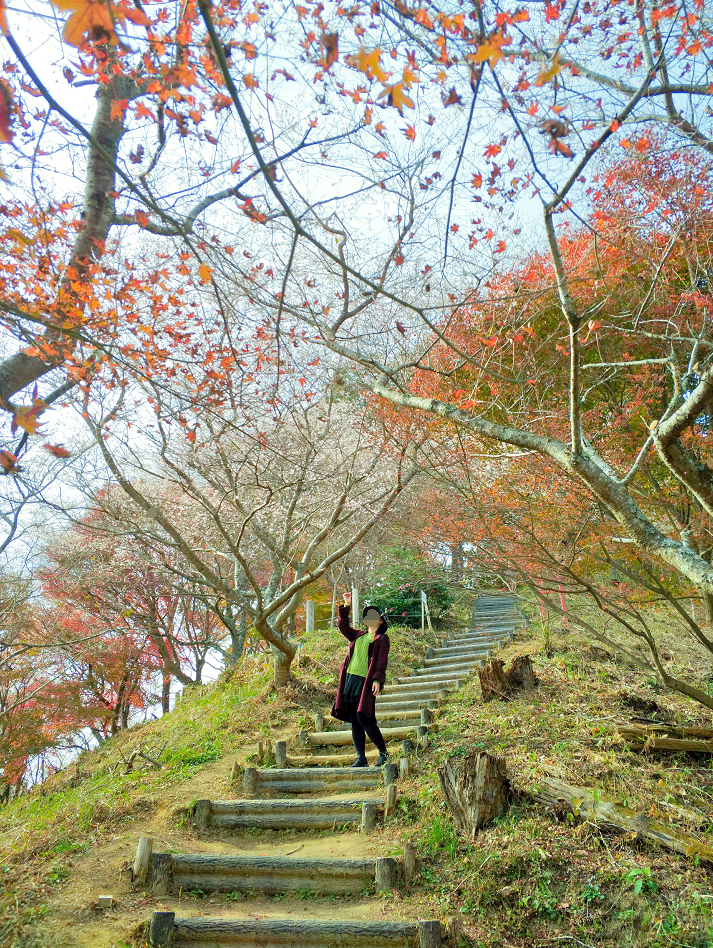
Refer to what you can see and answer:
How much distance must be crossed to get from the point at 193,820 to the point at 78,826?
1000 millimetres

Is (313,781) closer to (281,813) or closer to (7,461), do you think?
(281,813)

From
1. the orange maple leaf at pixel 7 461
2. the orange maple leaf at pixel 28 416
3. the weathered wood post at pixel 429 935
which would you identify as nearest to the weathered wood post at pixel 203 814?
the weathered wood post at pixel 429 935

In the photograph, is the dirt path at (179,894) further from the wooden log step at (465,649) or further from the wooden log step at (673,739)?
the wooden log step at (465,649)

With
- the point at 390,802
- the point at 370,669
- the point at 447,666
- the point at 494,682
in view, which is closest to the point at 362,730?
the point at 370,669

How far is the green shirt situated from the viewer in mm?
6582

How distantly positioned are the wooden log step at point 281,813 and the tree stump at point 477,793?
928 millimetres

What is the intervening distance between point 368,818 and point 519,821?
1.39 m

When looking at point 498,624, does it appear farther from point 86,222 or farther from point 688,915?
point 86,222

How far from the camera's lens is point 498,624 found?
44.8 feet

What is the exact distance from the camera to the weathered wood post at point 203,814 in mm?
5586

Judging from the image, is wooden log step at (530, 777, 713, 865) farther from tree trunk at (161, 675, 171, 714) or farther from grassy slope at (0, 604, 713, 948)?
tree trunk at (161, 675, 171, 714)

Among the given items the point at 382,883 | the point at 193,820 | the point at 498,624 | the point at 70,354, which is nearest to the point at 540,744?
the point at 382,883

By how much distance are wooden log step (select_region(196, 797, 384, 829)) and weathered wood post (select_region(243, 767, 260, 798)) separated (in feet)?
1.61

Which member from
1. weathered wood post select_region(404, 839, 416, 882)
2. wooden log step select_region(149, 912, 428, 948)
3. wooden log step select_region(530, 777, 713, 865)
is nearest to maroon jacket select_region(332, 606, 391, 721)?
weathered wood post select_region(404, 839, 416, 882)
